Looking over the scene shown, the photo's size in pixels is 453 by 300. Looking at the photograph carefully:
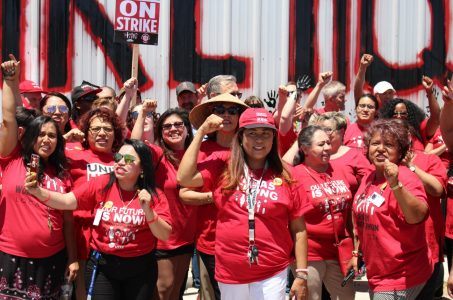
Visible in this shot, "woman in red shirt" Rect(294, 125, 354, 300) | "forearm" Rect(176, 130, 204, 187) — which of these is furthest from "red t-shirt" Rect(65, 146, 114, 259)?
"woman in red shirt" Rect(294, 125, 354, 300)

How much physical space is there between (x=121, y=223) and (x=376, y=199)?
153cm

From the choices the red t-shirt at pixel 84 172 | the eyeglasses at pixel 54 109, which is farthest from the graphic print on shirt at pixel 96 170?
the eyeglasses at pixel 54 109

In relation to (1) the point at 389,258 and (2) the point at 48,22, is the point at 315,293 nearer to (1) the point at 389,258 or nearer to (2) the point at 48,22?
(1) the point at 389,258

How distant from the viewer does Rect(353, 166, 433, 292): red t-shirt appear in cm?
379

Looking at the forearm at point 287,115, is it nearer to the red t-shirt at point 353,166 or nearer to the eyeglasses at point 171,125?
the red t-shirt at point 353,166

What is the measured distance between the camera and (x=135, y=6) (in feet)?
20.4

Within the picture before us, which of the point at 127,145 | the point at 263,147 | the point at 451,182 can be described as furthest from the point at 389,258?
the point at 127,145

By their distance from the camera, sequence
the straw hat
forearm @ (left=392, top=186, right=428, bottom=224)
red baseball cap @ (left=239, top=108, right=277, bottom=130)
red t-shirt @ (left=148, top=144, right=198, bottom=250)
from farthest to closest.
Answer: red t-shirt @ (left=148, top=144, right=198, bottom=250) < the straw hat < red baseball cap @ (left=239, top=108, right=277, bottom=130) < forearm @ (left=392, top=186, right=428, bottom=224)

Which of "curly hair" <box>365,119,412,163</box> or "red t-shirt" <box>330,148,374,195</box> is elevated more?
"curly hair" <box>365,119,412,163</box>

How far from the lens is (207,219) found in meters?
4.54

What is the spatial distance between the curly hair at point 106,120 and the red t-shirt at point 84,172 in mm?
97

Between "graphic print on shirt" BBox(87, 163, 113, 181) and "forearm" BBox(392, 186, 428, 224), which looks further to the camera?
"graphic print on shirt" BBox(87, 163, 113, 181)

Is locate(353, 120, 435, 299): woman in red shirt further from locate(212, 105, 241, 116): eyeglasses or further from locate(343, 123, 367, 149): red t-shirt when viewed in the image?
locate(343, 123, 367, 149): red t-shirt

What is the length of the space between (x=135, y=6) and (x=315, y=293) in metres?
3.11
